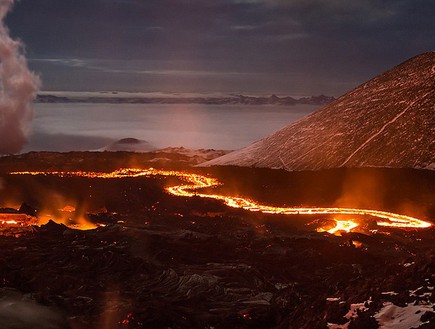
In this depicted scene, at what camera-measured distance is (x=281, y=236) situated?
33.3 metres

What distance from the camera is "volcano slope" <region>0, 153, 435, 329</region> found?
1783cm

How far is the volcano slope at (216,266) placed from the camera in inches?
702

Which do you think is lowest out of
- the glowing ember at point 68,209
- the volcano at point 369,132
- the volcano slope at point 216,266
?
the volcano slope at point 216,266

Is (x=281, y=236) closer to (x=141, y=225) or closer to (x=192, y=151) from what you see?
(x=141, y=225)

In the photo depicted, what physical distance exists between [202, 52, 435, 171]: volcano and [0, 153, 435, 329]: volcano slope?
8281mm

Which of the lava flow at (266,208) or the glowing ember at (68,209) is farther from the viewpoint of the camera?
the glowing ember at (68,209)

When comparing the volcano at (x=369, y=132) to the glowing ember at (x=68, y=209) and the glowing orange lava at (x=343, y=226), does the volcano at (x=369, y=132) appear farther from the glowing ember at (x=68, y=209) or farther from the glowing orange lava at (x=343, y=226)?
the glowing ember at (x=68, y=209)

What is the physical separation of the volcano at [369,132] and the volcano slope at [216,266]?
8281 millimetres

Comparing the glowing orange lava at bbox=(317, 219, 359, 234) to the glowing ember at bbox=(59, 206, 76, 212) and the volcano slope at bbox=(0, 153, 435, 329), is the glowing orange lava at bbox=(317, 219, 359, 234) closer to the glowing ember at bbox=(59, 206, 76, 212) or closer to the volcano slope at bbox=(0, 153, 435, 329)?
the volcano slope at bbox=(0, 153, 435, 329)

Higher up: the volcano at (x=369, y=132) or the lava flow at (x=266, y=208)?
the volcano at (x=369, y=132)

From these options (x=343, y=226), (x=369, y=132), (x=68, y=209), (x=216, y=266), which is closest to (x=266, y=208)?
(x=343, y=226)

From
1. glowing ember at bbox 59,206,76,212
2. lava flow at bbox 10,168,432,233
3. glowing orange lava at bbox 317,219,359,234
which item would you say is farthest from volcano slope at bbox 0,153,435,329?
lava flow at bbox 10,168,432,233

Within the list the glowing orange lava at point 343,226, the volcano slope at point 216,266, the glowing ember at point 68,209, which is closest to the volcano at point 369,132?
the volcano slope at point 216,266

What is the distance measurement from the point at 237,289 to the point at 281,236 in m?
11.0
